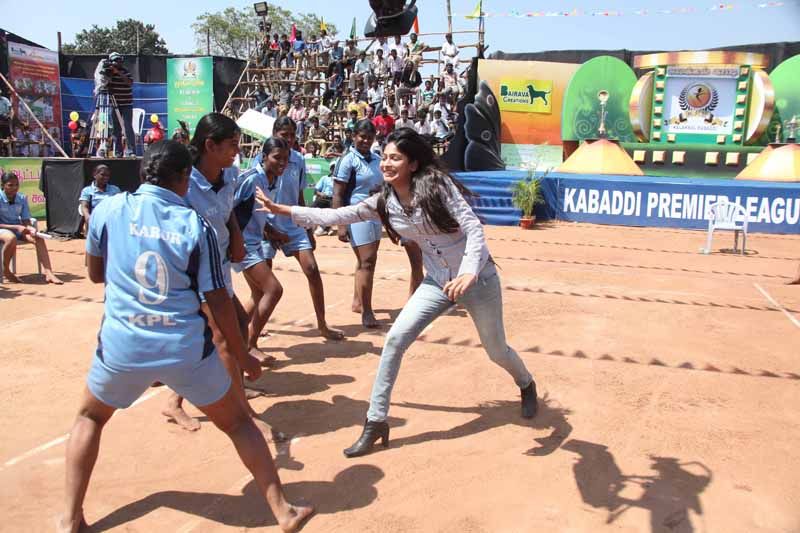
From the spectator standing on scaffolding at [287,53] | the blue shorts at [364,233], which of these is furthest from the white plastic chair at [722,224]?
the spectator standing on scaffolding at [287,53]

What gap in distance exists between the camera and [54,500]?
3.24 m

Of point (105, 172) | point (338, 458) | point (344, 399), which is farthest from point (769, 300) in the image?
point (105, 172)

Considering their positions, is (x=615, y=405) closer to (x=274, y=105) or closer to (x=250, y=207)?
(x=250, y=207)

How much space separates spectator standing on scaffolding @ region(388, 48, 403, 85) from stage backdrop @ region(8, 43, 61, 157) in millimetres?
11310

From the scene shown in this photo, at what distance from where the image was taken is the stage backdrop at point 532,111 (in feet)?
69.9

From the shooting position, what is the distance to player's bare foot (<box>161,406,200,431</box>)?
411 cm

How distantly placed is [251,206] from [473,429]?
199 cm

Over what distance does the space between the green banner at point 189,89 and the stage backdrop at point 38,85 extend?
4.12 meters

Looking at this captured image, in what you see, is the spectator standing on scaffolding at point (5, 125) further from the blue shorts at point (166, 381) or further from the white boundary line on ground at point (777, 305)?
the blue shorts at point (166, 381)

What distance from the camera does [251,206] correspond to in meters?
4.51

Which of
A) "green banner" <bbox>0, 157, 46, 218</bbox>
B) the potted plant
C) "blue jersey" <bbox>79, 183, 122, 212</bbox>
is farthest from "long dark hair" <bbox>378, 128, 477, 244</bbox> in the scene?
"green banner" <bbox>0, 157, 46, 218</bbox>

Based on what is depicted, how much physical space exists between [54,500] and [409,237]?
217cm

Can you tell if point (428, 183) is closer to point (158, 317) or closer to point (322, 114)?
point (158, 317)

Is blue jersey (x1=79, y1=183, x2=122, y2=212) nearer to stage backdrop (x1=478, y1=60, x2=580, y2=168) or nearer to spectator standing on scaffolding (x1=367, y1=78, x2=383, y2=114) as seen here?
spectator standing on scaffolding (x1=367, y1=78, x2=383, y2=114)
